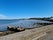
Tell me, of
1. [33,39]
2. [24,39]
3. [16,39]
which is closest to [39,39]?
[33,39]

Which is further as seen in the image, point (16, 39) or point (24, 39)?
point (24, 39)

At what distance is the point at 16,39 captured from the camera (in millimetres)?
8773

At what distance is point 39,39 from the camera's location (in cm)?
1066

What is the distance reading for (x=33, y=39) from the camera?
10430mm

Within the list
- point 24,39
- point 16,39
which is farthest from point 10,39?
point 24,39

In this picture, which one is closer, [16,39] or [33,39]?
[16,39]

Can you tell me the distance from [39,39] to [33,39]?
0.69 m

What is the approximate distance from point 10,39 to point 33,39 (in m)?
2.86

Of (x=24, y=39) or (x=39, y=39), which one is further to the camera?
(x=39, y=39)

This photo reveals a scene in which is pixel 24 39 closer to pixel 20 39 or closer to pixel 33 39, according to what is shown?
pixel 20 39

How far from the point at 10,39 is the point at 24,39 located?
1.49m

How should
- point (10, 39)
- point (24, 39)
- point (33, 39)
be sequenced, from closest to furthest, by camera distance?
point (10, 39) < point (24, 39) < point (33, 39)

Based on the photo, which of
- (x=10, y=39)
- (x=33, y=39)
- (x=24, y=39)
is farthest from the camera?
(x=33, y=39)

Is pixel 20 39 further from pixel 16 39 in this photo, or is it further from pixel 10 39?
pixel 10 39
